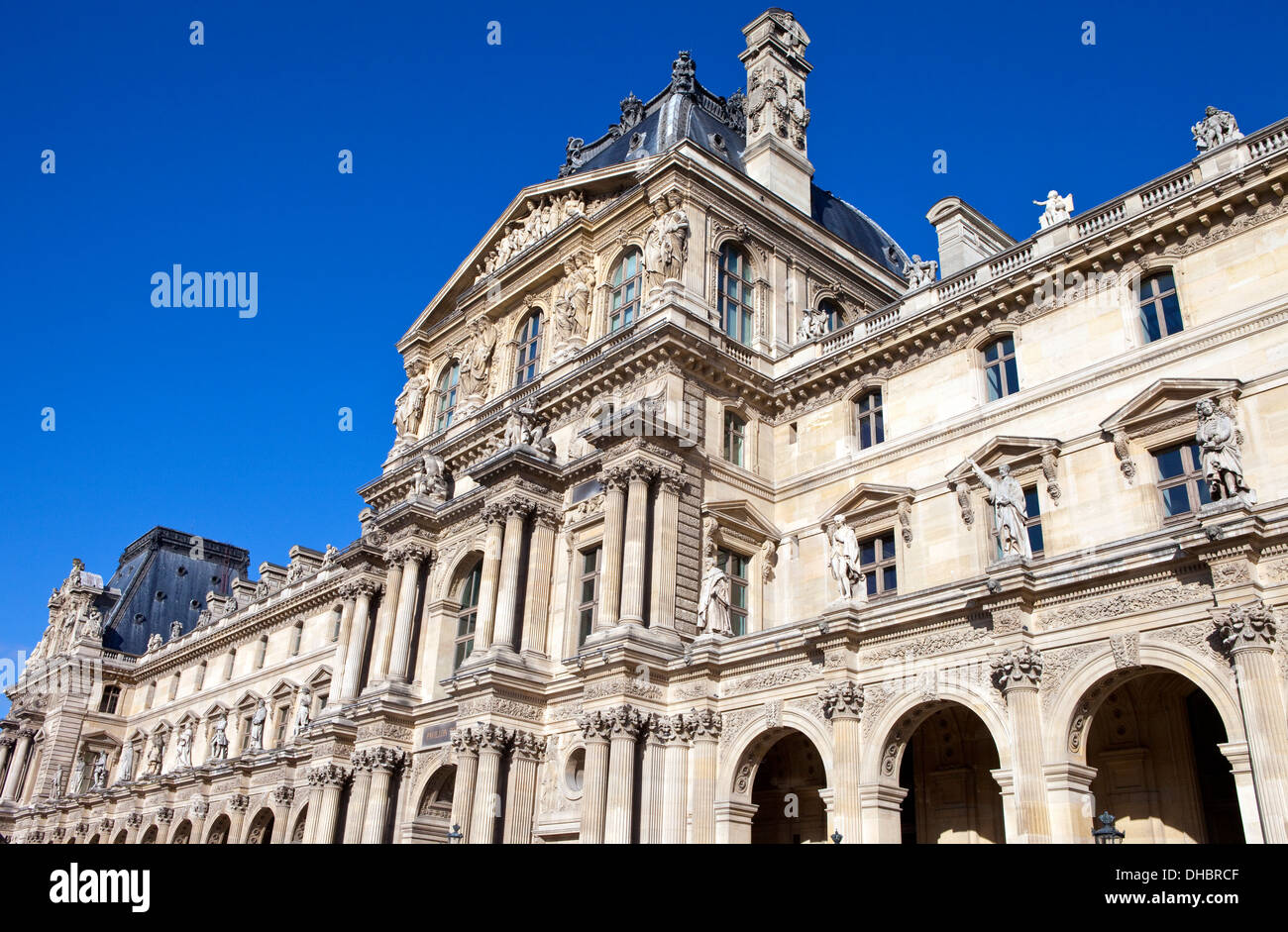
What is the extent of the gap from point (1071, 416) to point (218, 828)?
37.6m

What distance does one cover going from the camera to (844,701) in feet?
67.4

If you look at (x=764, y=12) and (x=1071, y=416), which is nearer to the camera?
(x=1071, y=416)

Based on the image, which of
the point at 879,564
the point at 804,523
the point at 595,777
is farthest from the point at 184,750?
the point at 879,564

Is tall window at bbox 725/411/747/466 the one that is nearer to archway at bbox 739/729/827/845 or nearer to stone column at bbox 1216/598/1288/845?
archway at bbox 739/729/827/845

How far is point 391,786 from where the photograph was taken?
99.0 feet

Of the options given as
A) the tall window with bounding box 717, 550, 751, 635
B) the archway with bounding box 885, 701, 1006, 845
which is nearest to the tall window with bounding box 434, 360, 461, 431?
the tall window with bounding box 717, 550, 751, 635

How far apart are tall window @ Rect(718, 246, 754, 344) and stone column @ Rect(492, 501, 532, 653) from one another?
27.0ft

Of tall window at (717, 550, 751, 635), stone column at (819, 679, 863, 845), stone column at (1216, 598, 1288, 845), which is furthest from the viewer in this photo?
tall window at (717, 550, 751, 635)

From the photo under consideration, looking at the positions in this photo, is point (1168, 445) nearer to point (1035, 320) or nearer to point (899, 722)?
point (1035, 320)

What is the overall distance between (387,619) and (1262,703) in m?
25.2

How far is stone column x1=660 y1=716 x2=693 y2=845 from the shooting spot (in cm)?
2270

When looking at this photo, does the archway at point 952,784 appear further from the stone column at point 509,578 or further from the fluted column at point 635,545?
the stone column at point 509,578

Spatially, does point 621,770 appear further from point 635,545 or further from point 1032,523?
point 1032,523
